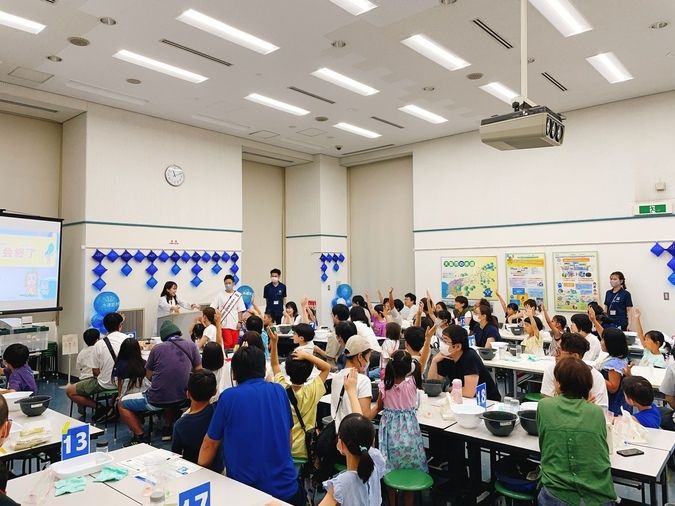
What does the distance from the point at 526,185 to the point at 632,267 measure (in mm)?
2354

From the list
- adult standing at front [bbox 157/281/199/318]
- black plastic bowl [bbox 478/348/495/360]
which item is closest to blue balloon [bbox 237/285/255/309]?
adult standing at front [bbox 157/281/199/318]

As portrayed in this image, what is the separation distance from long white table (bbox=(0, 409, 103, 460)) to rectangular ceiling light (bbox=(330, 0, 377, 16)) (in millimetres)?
4508

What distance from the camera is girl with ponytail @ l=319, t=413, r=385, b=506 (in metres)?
2.13

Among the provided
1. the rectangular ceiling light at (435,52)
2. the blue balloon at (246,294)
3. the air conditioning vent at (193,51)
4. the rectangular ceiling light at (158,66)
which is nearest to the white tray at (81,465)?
the air conditioning vent at (193,51)

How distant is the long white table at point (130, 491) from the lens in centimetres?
220

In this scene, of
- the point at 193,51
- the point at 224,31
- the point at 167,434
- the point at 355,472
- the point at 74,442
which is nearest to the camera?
the point at 355,472

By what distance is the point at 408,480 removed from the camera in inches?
112

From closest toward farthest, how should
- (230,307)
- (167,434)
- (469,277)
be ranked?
(167,434), (230,307), (469,277)

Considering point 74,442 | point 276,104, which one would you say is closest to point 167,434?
point 74,442

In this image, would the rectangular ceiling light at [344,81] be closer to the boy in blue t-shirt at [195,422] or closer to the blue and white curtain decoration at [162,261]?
the blue and white curtain decoration at [162,261]

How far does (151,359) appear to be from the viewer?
458 centimetres

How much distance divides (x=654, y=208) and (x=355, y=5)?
5958 millimetres

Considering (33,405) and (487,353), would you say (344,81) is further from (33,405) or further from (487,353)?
(33,405)

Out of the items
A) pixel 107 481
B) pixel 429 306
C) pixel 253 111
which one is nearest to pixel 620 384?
pixel 107 481
